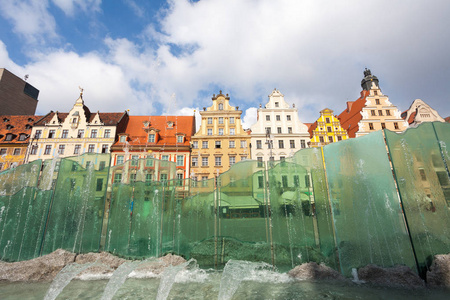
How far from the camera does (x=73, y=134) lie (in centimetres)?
3016

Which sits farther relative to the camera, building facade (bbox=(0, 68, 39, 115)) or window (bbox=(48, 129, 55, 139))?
building facade (bbox=(0, 68, 39, 115))

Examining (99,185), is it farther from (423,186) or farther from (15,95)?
(15,95)

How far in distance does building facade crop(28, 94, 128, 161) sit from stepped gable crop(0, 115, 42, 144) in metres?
2.03

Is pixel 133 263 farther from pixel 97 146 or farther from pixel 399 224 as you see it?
pixel 97 146

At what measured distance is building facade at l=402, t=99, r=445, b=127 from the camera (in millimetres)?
30089

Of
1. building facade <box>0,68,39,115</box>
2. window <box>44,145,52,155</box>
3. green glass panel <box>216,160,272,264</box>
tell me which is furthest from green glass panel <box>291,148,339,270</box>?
building facade <box>0,68,39,115</box>

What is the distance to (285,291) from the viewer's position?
16.9ft

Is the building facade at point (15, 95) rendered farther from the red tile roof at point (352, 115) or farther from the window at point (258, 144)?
the red tile roof at point (352, 115)

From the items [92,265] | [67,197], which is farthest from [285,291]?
[67,197]

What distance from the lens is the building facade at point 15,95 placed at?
35.8 m

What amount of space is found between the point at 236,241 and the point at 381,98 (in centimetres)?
3250

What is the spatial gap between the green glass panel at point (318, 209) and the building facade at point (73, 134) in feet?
91.9

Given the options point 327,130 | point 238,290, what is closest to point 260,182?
point 238,290

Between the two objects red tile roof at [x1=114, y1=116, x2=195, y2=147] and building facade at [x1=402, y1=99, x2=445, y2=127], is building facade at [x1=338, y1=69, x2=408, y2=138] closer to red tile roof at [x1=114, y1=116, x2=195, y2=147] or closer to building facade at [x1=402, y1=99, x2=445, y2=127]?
building facade at [x1=402, y1=99, x2=445, y2=127]
